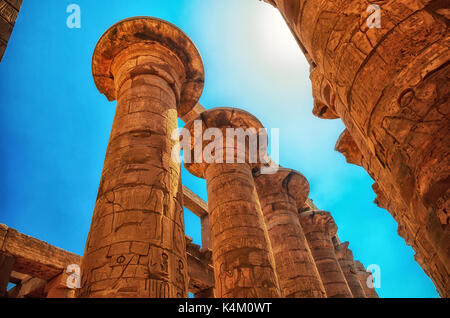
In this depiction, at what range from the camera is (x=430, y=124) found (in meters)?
1.85

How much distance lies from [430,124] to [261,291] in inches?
185

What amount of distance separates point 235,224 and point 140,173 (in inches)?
127

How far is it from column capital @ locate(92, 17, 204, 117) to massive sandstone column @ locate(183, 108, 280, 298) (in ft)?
7.78

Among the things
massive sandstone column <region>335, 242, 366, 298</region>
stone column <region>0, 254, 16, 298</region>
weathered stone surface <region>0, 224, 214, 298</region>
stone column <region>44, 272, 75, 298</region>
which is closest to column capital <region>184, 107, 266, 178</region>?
weathered stone surface <region>0, 224, 214, 298</region>

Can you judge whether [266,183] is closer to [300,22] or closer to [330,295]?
[330,295]

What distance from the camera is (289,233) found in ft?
28.9

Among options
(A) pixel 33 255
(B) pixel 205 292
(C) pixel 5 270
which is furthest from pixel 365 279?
(C) pixel 5 270

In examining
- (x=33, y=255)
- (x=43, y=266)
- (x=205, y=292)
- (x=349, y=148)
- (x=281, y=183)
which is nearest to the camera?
(x=349, y=148)

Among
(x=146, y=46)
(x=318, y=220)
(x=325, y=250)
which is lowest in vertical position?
(x=325, y=250)

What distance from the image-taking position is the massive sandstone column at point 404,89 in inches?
70.6

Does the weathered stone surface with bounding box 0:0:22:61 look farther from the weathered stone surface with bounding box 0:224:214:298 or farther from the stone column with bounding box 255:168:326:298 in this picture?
the stone column with bounding box 255:168:326:298

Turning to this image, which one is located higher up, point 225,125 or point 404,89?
point 225,125

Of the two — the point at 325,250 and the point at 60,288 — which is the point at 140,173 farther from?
the point at 325,250

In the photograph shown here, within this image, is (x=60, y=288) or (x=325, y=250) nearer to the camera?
(x=60, y=288)
